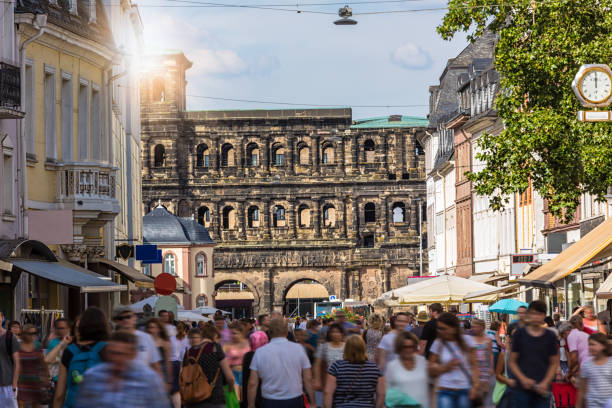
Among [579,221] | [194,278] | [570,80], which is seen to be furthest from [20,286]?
[194,278]

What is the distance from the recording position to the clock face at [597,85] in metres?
21.5

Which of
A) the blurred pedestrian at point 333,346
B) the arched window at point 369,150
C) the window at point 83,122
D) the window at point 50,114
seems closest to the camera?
→ the blurred pedestrian at point 333,346

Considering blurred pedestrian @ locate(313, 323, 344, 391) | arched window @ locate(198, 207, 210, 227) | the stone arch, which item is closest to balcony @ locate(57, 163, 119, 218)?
blurred pedestrian @ locate(313, 323, 344, 391)

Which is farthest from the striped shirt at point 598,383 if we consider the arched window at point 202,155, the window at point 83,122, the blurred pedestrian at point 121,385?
the arched window at point 202,155

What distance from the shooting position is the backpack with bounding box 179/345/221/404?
42.0ft

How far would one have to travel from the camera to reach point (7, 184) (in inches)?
965

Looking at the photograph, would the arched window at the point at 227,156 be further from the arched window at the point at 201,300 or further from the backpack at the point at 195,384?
the backpack at the point at 195,384

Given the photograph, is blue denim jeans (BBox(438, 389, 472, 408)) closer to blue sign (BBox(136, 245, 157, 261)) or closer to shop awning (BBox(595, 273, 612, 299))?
shop awning (BBox(595, 273, 612, 299))

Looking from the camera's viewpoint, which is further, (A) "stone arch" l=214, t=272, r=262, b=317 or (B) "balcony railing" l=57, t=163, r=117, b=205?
(A) "stone arch" l=214, t=272, r=262, b=317

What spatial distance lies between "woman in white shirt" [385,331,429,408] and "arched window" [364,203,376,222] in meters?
77.7

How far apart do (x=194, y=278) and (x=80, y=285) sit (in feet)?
193

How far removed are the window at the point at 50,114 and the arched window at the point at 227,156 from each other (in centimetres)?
6085

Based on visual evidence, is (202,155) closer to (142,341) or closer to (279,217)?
(279,217)

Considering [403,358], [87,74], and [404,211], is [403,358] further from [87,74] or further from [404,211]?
[404,211]
